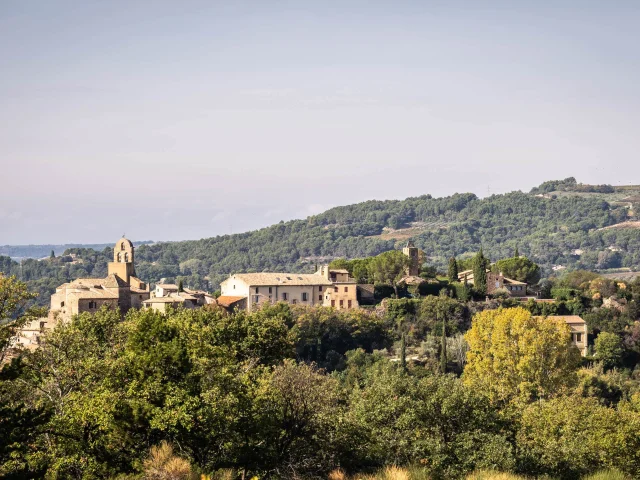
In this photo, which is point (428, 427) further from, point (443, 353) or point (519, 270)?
point (519, 270)

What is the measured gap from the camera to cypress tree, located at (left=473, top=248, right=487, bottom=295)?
78062 millimetres

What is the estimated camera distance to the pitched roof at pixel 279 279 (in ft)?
247

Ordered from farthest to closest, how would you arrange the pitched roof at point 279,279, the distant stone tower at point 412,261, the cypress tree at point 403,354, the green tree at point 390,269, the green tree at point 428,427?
the distant stone tower at point 412,261 → the green tree at point 390,269 → the pitched roof at point 279,279 → the cypress tree at point 403,354 → the green tree at point 428,427

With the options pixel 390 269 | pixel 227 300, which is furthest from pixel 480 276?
pixel 227 300

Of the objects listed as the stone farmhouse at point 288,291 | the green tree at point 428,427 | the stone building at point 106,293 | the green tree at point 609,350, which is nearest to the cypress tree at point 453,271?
the stone farmhouse at point 288,291

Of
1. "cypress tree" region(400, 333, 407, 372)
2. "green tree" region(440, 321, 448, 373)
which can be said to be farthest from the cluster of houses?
"green tree" region(440, 321, 448, 373)

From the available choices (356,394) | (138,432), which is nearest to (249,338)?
(356,394)

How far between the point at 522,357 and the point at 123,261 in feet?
107

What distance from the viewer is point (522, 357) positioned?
50625 mm

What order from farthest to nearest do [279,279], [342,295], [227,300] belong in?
1. [279,279]
2. [342,295]
3. [227,300]

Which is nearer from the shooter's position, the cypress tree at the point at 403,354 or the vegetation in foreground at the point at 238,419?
the vegetation in foreground at the point at 238,419

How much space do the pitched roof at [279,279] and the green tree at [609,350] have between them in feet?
65.1

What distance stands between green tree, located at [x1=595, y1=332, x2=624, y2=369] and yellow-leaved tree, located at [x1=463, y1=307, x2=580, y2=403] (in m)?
15.0

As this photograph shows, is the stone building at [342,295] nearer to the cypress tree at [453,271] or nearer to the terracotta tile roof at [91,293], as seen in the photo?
the cypress tree at [453,271]
